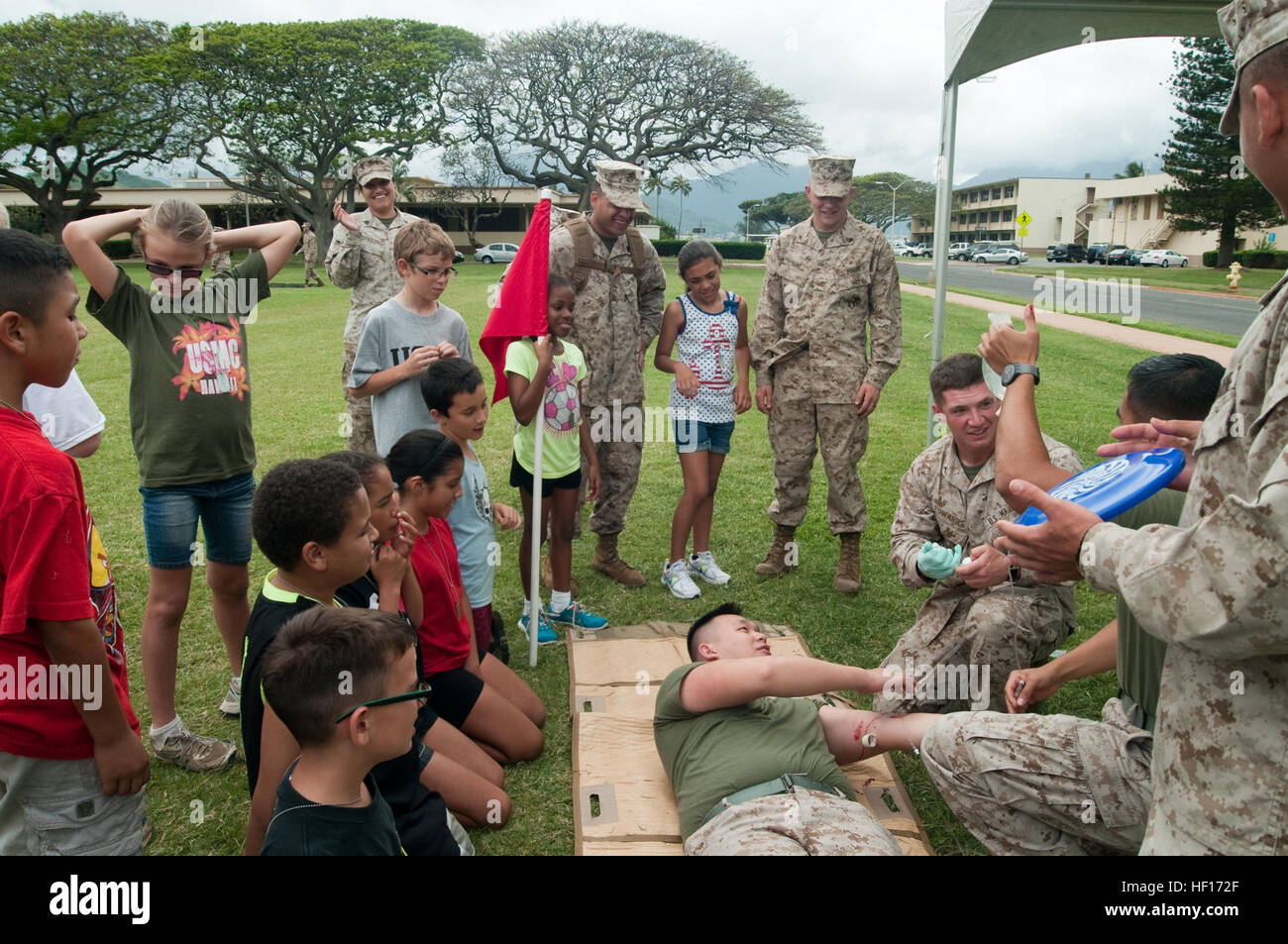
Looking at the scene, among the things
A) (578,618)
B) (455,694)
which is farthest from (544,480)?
(455,694)

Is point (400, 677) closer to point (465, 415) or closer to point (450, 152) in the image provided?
point (465, 415)

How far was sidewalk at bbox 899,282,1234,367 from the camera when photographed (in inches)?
548

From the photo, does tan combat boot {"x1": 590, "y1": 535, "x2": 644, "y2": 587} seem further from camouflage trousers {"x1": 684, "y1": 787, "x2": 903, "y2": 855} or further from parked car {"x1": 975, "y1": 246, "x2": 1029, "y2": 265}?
parked car {"x1": 975, "y1": 246, "x2": 1029, "y2": 265}

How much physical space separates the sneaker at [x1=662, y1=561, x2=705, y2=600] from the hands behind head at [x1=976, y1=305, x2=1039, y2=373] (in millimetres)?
2707

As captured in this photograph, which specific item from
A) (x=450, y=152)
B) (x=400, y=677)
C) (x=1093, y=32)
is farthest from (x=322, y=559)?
(x=450, y=152)

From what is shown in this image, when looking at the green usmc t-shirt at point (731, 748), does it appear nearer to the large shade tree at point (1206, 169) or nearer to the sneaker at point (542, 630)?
the sneaker at point (542, 630)

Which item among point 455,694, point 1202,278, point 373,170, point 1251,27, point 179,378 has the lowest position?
point 455,694

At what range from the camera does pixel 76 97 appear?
124 ft

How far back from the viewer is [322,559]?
2.58 metres

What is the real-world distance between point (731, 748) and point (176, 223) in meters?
2.73

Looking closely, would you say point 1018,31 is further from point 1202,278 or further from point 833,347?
point 1202,278

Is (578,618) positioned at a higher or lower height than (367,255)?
lower

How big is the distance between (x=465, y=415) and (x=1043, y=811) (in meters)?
2.73
